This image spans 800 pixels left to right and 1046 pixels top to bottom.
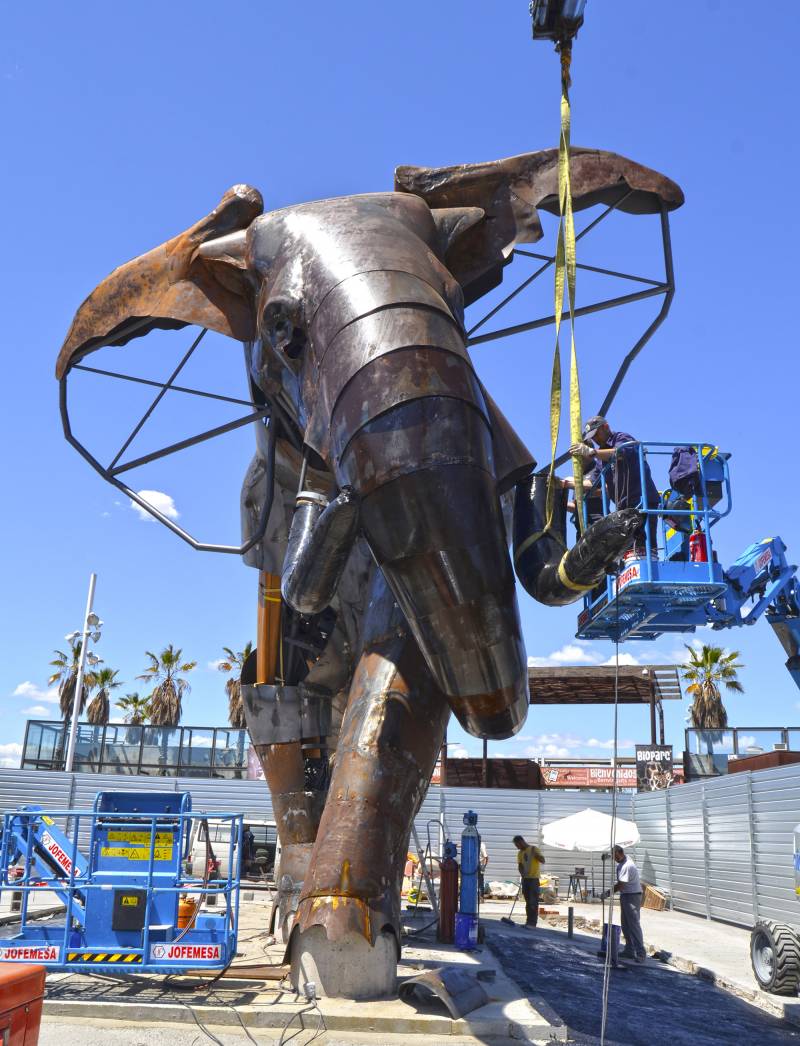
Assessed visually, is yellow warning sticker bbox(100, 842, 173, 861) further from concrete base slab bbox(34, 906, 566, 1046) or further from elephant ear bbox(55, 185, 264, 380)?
elephant ear bbox(55, 185, 264, 380)

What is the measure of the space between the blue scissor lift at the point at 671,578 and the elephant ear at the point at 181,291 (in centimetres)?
374

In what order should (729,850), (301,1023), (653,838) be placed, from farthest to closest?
(653,838), (729,850), (301,1023)

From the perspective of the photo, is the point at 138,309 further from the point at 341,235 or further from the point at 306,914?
the point at 306,914

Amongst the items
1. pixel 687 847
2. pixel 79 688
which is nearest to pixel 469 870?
pixel 687 847

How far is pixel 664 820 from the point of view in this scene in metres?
21.4

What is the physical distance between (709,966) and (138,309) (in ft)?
31.9

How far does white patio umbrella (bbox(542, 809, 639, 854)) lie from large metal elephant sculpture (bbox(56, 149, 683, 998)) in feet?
33.7

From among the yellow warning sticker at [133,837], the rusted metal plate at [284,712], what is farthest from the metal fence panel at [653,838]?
the yellow warning sticker at [133,837]

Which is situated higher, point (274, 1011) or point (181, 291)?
point (181, 291)

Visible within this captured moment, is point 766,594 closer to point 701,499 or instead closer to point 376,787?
point 701,499

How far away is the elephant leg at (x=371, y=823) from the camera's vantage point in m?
4.92

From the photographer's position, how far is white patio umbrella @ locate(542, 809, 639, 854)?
16.6 metres

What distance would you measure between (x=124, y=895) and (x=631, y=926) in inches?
283

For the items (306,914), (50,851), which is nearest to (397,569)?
(306,914)
